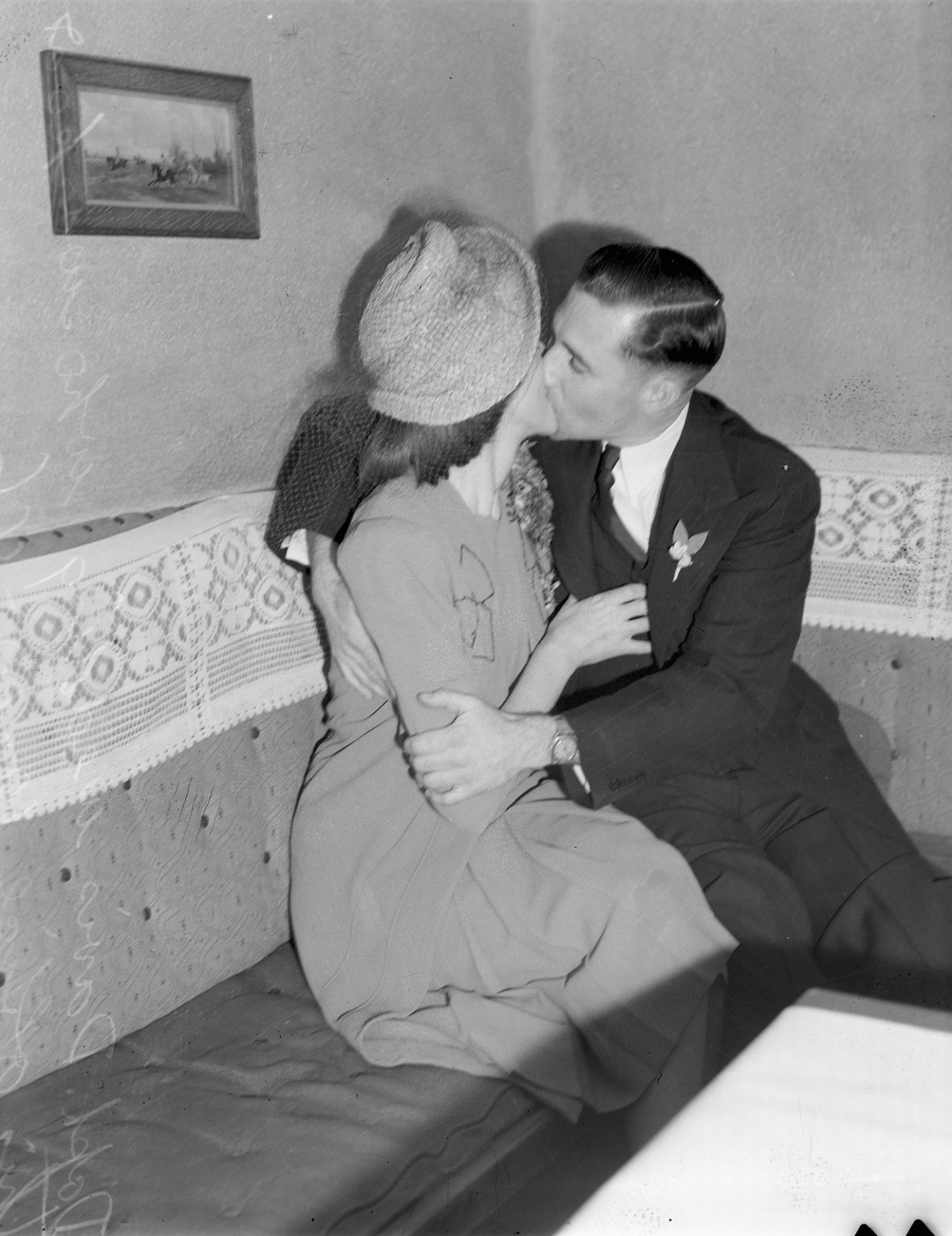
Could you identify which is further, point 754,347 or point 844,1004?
point 754,347

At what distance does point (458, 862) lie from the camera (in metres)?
1.63

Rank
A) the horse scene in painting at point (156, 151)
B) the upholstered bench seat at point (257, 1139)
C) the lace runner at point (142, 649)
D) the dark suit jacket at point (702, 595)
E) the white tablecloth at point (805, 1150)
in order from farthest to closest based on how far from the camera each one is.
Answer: the dark suit jacket at point (702, 595), the horse scene in painting at point (156, 151), the lace runner at point (142, 649), the upholstered bench seat at point (257, 1139), the white tablecloth at point (805, 1150)

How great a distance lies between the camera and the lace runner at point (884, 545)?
219 cm

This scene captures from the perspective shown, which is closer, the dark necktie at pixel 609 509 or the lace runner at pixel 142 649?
the lace runner at pixel 142 649

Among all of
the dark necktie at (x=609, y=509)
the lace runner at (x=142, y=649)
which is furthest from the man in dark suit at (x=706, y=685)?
the lace runner at (x=142, y=649)

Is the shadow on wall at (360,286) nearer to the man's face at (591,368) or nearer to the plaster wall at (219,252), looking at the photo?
the plaster wall at (219,252)

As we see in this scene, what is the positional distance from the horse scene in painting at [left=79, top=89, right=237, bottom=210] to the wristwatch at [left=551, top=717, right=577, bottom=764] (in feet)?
3.14

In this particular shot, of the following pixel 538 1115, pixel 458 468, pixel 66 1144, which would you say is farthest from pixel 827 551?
pixel 66 1144

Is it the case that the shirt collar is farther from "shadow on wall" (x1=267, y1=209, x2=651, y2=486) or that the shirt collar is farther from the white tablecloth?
the white tablecloth

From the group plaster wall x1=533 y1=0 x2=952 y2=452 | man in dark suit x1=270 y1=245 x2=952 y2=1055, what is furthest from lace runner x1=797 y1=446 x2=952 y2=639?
man in dark suit x1=270 y1=245 x2=952 y2=1055

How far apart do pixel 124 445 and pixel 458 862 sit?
0.80 meters

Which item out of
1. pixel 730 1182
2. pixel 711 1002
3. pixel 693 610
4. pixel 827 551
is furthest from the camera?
pixel 827 551

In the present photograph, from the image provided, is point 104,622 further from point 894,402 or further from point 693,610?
point 894,402

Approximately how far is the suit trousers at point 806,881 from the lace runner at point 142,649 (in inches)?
24.6
